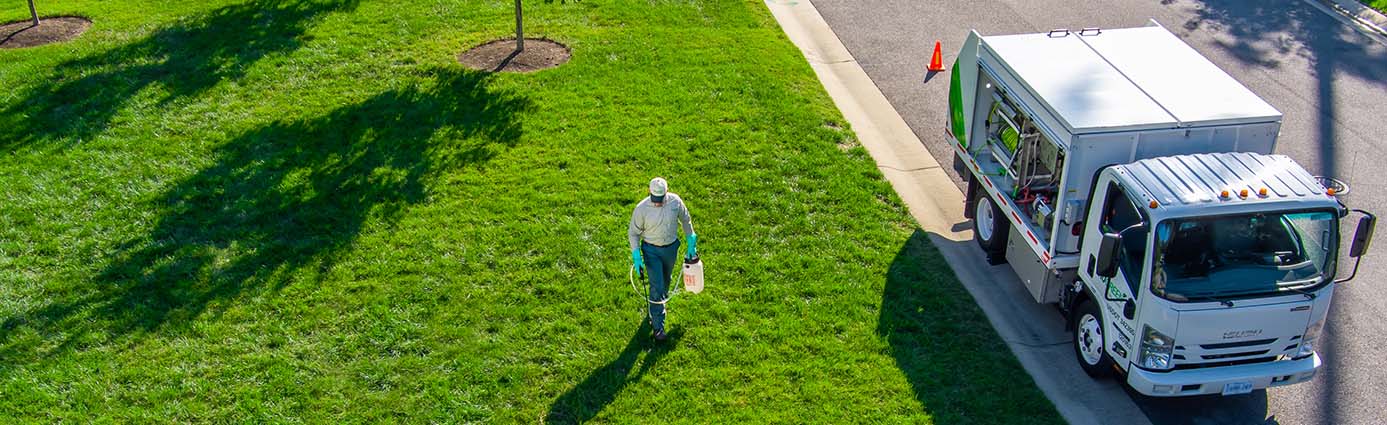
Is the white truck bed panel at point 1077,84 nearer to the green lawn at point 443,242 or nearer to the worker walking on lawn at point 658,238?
the green lawn at point 443,242

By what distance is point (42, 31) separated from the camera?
17594 mm

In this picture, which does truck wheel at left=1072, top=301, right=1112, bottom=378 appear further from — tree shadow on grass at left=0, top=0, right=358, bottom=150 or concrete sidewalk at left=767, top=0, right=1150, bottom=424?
tree shadow on grass at left=0, top=0, right=358, bottom=150

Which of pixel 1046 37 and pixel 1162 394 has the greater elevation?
pixel 1046 37

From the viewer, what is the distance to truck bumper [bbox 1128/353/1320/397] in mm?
8500

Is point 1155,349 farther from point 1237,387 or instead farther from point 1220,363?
point 1237,387

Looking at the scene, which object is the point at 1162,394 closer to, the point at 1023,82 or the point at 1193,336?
the point at 1193,336

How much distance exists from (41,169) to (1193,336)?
12629 millimetres

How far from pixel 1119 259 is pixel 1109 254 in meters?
0.36

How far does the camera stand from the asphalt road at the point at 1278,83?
30.1 feet

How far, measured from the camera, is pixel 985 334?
10.1m

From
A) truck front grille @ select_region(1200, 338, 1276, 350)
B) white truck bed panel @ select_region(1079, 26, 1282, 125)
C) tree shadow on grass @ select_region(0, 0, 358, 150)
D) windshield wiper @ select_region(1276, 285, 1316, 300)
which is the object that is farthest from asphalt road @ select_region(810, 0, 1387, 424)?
tree shadow on grass @ select_region(0, 0, 358, 150)

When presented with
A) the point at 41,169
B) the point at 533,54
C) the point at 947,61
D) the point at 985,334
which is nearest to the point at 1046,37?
the point at 985,334

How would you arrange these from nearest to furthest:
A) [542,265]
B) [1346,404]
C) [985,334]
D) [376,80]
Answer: [1346,404], [985,334], [542,265], [376,80]

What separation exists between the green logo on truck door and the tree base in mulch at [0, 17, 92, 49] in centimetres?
1383
